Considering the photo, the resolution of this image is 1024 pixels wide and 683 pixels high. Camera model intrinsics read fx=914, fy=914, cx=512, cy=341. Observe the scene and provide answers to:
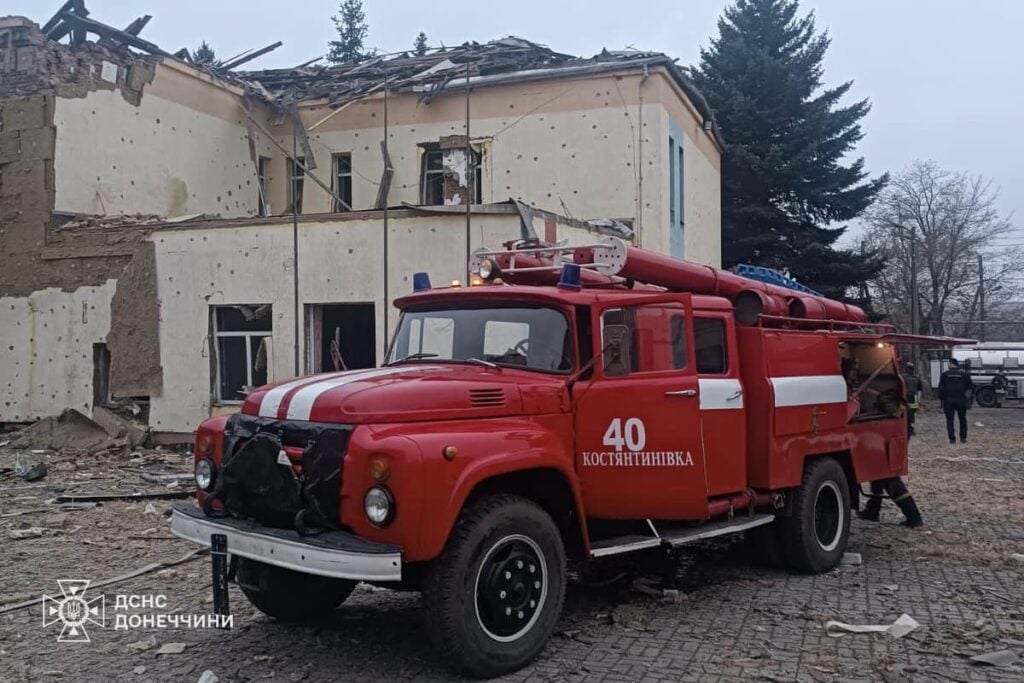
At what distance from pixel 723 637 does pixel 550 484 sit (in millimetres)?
1603

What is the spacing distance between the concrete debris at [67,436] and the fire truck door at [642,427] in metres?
12.8

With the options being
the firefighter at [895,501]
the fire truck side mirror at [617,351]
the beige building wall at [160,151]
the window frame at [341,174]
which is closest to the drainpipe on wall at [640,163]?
the window frame at [341,174]

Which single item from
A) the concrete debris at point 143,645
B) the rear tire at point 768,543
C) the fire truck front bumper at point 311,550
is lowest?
the concrete debris at point 143,645

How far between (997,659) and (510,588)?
305 centimetres

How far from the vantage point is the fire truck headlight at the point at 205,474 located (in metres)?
6.02

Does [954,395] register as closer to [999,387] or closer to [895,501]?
[895,501]

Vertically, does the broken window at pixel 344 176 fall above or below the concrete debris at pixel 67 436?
above

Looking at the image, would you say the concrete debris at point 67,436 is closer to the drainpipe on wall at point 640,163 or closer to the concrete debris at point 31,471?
the concrete debris at point 31,471

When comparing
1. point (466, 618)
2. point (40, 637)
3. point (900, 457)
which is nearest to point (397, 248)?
point (900, 457)

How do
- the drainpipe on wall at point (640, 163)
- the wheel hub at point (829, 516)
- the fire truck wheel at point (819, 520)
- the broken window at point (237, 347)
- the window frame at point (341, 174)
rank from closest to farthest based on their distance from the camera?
1. the fire truck wheel at point (819, 520)
2. the wheel hub at point (829, 516)
3. the broken window at point (237, 347)
4. the drainpipe on wall at point (640, 163)
5. the window frame at point (341, 174)

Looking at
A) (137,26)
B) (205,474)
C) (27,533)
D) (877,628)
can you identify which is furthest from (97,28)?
(877,628)

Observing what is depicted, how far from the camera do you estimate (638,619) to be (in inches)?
260

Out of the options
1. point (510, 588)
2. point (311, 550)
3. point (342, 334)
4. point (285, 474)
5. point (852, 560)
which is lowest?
point (852, 560)

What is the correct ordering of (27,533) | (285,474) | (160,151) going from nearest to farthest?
(285,474) < (27,533) < (160,151)
